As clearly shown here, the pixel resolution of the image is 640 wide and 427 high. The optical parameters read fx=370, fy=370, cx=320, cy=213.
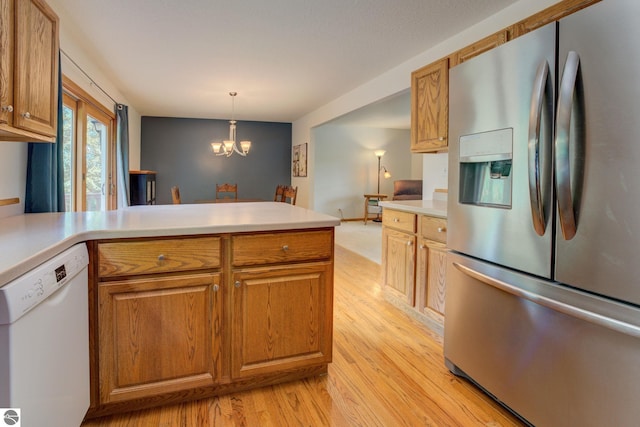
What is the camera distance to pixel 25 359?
3.29 ft

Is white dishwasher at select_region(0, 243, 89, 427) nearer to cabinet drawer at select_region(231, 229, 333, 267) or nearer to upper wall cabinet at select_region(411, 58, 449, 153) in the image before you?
cabinet drawer at select_region(231, 229, 333, 267)

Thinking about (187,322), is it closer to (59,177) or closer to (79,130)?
(59,177)

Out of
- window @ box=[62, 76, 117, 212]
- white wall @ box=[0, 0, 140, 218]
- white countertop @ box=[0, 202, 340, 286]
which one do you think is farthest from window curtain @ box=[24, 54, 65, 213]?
window @ box=[62, 76, 117, 212]

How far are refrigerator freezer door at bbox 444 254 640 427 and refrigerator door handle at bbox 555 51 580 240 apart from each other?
0.27 meters

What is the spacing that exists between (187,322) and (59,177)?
1674mm

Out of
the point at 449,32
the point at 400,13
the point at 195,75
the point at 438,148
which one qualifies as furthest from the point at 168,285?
the point at 195,75

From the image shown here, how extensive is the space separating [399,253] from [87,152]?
145 inches

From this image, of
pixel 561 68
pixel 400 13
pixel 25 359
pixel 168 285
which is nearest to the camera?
pixel 25 359

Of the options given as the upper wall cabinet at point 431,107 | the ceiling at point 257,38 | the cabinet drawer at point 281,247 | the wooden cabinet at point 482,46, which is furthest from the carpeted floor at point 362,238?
the cabinet drawer at point 281,247

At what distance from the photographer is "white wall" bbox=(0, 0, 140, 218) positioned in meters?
2.14

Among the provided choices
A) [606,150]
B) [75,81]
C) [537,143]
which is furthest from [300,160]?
[606,150]

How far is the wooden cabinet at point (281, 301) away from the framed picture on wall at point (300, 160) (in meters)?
5.80

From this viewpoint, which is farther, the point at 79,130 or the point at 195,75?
the point at 195,75

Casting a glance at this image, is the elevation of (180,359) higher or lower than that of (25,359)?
lower
